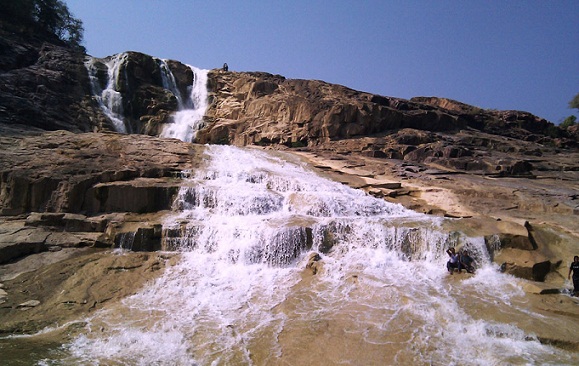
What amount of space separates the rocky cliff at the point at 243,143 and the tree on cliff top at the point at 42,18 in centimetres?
309

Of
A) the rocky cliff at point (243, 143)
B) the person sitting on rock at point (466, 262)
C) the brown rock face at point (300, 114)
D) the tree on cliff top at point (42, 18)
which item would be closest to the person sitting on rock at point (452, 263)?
the person sitting on rock at point (466, 262)

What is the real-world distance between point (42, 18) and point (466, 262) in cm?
3766

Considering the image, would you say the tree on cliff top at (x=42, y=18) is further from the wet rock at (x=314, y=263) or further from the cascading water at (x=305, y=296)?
the wet rock at (x=314, y=263)

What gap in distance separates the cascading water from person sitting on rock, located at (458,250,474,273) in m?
0.24

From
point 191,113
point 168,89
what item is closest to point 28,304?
point 191,113

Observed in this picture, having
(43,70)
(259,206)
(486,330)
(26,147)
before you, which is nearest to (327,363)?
(486,330)

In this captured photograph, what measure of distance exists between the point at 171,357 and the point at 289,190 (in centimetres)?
867

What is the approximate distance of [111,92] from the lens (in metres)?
24.5

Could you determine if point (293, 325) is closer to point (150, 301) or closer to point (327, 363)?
point (327, 363)

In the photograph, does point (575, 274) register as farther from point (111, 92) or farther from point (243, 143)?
point (111, 92)

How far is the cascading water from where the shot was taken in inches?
255

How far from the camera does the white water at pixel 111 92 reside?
76.9ft

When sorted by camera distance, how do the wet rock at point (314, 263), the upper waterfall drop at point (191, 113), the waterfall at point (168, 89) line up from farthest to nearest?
the upper waterfall drop at point (191, 113) → the waterfall at point (168, 89) → the wet rock at point (314, 263)

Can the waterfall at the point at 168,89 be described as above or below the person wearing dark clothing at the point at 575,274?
above
